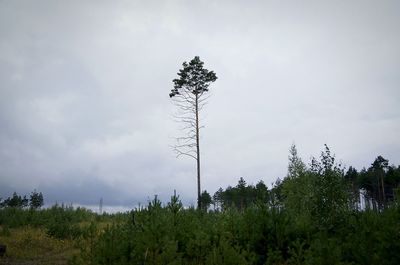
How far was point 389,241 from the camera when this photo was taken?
8258 mm

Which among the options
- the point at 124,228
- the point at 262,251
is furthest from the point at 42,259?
the point at 262,251

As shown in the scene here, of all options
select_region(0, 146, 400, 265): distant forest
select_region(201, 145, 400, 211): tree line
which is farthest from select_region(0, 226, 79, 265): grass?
select_region(201, 145, 400, 211): tree line

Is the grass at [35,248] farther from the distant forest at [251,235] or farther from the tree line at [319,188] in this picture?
the tree line at [319,188]

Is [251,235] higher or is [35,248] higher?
[251,235]

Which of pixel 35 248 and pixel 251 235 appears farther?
pixel 35 248

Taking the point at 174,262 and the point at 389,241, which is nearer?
the point at 174,262

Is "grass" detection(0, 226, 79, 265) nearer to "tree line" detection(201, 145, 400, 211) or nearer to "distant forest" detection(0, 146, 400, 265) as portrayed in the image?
"distant forest" detection(0, 146, 400, 265)

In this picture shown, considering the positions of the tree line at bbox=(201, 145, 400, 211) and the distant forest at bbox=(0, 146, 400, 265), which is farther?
the tree line at bbox=(201, 145, 400, 211)

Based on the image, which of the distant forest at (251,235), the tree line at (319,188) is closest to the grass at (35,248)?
the distant forest at (251,235)

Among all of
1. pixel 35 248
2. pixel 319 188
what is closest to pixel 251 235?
pixel 319 188

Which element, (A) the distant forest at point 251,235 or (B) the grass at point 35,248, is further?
(B) the grass at point 35,248

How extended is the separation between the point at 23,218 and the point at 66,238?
745 centimetres

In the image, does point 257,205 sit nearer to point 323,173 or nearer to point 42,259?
point 323,173

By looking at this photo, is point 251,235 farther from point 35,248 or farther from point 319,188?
point 35,248
